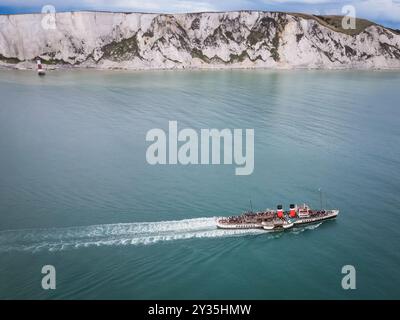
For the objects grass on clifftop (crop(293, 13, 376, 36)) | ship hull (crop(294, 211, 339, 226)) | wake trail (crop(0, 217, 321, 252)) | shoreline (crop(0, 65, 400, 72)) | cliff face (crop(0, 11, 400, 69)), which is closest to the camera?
wake trail (crop(0, 217, 321, 252))

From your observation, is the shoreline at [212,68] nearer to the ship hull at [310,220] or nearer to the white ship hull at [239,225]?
the ship hull at [310,220]

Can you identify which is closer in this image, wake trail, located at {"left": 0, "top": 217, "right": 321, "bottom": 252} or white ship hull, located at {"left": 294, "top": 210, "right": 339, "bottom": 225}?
wake trail, located at {"left": 0, "top": 217, "right": 321, "bottom": 252}

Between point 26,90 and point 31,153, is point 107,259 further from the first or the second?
point 26,90

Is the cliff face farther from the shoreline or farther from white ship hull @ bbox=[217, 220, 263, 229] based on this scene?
white ship hull @ bbox=[217, 220, 263, 229]

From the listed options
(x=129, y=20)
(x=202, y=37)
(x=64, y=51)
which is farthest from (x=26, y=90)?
(x=202, y=37)

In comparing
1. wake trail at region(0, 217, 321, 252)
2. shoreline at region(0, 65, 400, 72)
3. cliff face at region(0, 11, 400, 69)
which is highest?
cliff face at region(0, 11, 400, 69)

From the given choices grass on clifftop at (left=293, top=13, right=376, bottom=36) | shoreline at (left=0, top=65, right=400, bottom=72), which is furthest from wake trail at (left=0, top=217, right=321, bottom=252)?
grass on clifftop at (left=293, top=13, right=376, bottom=36)

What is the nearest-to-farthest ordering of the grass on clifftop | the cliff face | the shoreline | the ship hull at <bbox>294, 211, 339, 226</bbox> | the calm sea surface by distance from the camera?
the calm sea surface, the ship hull at <bbox>294, 211, 339, 226</bbox>, the shoreline, the cliff face, the grass on clifftop

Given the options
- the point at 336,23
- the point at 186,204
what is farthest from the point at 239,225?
the point at 336,23
